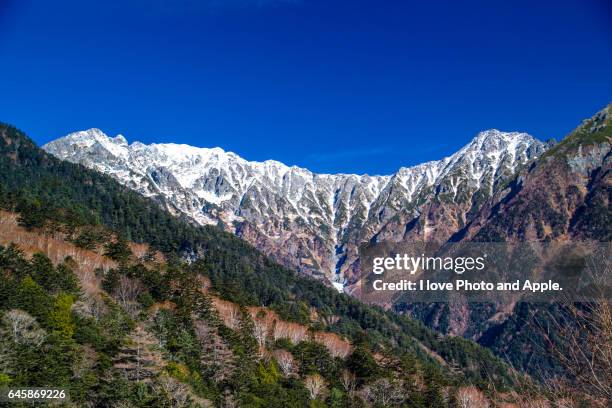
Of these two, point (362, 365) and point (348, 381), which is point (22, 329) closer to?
point (348, 381)

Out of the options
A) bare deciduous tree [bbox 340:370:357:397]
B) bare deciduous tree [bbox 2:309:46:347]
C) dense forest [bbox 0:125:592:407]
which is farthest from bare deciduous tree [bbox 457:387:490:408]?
bare deciduous tree [bbox 2:309:46:347]

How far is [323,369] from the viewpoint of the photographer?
71.8 m

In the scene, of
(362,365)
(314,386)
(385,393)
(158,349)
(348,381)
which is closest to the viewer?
(158,349)


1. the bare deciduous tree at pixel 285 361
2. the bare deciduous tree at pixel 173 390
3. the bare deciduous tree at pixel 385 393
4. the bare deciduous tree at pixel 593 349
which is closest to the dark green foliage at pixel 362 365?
the bare deciduous tree at pixel 385 393

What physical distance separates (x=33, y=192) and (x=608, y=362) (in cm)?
15889

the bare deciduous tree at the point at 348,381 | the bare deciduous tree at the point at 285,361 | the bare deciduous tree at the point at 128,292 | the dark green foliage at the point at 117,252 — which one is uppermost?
the dark green foliage at the point at 117,252

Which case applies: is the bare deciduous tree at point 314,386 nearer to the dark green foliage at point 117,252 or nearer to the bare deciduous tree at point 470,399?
the bare deciduous tree at point 470,399

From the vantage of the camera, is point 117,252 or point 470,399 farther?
point 117,252

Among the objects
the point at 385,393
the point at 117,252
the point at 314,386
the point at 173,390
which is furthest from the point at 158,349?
the point at 117,252

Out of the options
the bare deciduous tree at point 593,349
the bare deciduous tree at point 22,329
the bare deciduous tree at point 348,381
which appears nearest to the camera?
the bare deciduous tree at point 593,349

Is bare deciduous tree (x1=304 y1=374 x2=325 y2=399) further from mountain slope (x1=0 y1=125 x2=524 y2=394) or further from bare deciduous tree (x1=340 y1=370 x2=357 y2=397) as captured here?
mountain slope (x1=0 y1=125 x2=524 y2=394)

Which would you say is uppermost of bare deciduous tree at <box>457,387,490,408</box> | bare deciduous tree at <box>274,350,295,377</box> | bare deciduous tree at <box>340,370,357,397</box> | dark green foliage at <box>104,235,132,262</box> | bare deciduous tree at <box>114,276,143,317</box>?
dark green foliage at <box>104,235,132,262</box>

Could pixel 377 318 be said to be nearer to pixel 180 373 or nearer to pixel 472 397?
pixel 472 397

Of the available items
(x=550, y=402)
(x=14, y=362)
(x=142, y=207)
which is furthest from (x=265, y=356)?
(x=142, y=207)
